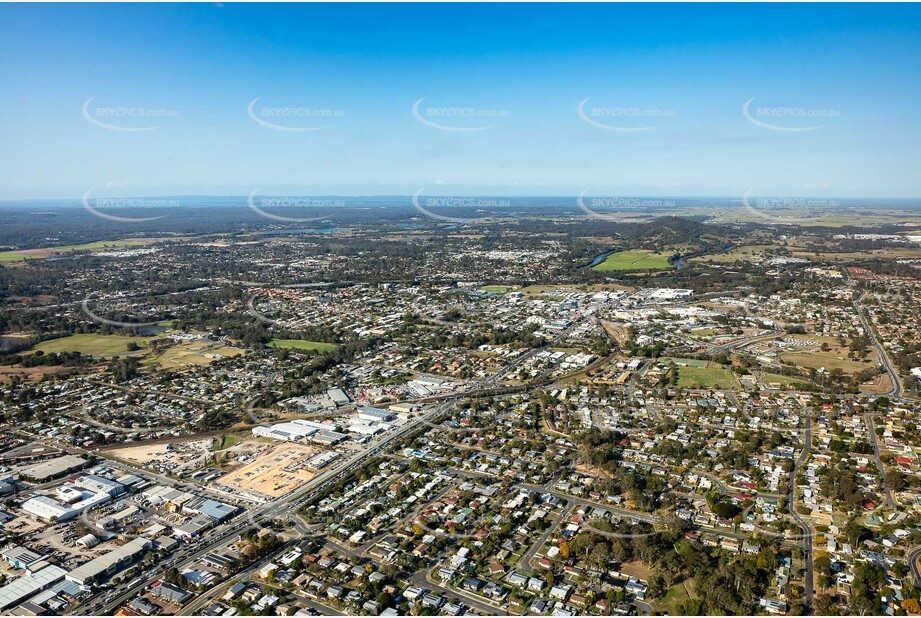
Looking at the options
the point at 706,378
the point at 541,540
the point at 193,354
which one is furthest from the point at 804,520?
the point at 193,354

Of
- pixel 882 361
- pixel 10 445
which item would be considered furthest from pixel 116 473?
pixel 882 361

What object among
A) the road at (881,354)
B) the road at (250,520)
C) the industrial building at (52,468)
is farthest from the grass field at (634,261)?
the industrial building at (52,468)

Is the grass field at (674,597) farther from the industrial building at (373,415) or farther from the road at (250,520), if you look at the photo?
the industrial building at (373,415)

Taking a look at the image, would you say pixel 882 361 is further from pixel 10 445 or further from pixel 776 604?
pixel 10 445

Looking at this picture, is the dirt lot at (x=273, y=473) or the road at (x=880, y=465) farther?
the dirt lot at (x=273, y=473)

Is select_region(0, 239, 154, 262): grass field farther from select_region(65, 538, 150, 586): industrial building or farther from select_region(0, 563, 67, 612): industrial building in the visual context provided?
select_region(65, 538, 150, 586): industrial building

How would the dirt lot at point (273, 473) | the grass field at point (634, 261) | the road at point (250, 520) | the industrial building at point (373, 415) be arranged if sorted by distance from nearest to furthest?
1. the road at point (250, 520)
2. the dirt lot at point (273, 473)
3. the industrial building at point (373, 415)
4. the grass field at point (634, 261)
